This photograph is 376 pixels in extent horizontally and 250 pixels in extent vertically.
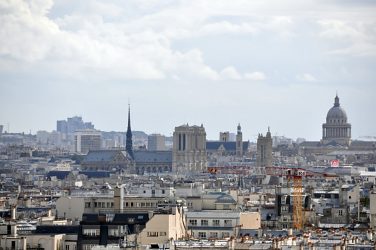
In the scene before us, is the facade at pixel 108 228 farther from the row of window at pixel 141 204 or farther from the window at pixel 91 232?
the row of window at pixel 141 204

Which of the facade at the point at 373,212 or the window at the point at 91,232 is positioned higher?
the facade at the point at 373,212

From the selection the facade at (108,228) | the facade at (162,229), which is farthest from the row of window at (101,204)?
the facade at (162,229)

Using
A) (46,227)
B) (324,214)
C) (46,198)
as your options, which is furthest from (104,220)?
(46,198)

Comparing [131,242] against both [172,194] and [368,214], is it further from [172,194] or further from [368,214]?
[172,194]

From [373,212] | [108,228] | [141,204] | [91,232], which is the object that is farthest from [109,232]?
[141,204]

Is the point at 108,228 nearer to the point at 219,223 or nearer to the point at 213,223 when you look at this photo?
the point at 219,223

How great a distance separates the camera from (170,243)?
2057 inches

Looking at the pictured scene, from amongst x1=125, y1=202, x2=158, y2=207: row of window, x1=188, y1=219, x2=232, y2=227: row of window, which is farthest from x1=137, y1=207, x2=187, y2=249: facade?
x1=125, y1=202, x2=158, y2=207: row of window

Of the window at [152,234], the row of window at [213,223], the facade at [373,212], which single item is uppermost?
the facade at [373,212]

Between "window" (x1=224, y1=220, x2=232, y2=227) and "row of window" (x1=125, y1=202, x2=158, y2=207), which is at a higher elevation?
"row of window" (x1=125, y1=202, x2=158, y2=207)

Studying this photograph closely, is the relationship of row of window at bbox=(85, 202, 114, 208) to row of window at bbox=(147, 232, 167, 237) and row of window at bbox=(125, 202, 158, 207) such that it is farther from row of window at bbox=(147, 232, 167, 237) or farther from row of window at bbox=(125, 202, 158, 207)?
row of window at bbox=(147, 232, 167, 237)

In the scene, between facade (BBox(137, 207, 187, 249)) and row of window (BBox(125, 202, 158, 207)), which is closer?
facade (BBox(137, 207, 187, 249))

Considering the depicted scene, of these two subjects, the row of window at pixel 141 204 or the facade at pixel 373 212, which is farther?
the row of window at pixel 141 204

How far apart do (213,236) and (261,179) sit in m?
86.0
